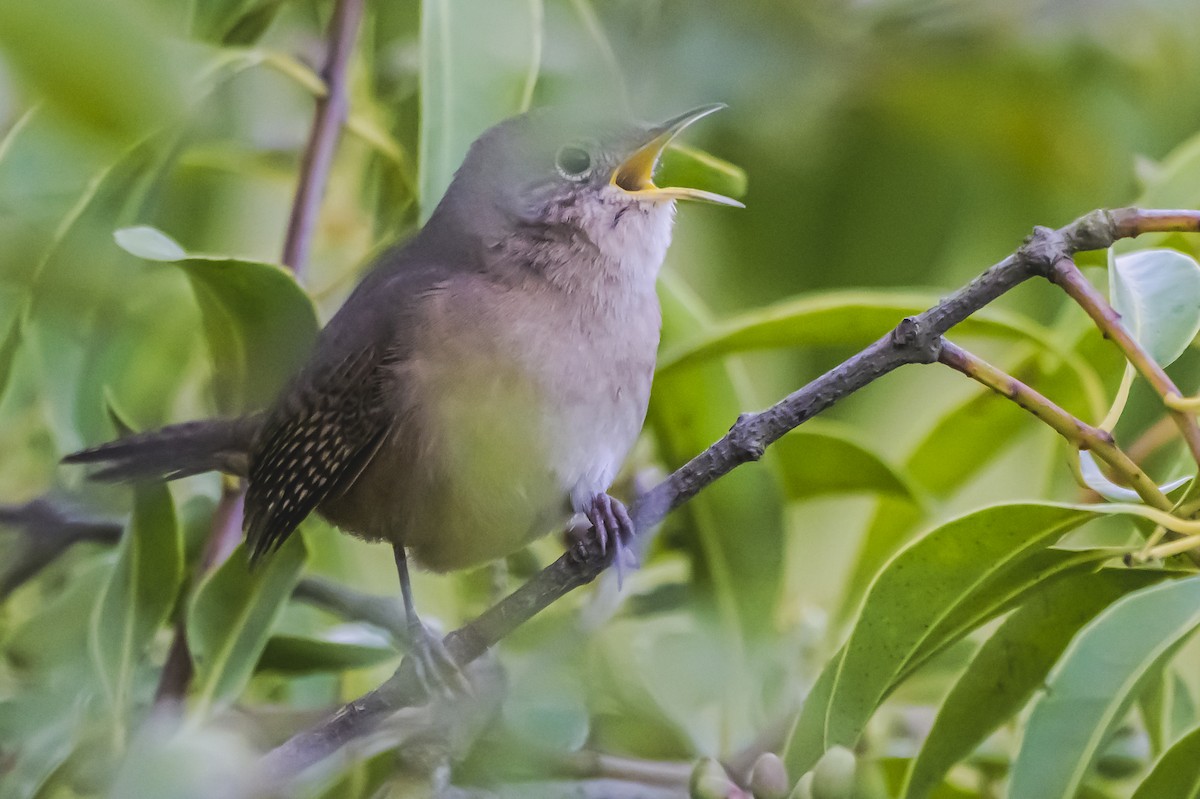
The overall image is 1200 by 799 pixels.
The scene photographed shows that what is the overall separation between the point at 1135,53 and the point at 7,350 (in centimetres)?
212

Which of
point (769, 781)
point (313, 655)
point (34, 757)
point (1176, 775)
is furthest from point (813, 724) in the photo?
point (34, 757)

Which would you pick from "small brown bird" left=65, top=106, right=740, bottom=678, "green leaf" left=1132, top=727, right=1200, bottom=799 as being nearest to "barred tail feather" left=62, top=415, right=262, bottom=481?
"small brown bird" left=65, top=106, right=740, bottom=678

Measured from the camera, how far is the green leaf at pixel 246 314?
1.53 m

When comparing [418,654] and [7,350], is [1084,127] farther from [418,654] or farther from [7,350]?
[7,350]

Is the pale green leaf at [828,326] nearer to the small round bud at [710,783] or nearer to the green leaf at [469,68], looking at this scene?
the green leaf at [469,68]

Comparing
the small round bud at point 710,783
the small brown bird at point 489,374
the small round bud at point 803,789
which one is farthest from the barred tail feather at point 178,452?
the small round bud at point 803,789

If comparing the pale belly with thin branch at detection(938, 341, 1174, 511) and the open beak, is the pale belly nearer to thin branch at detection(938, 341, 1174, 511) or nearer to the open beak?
the open beak

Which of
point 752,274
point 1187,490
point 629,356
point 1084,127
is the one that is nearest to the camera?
point 1187,490

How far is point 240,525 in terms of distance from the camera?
6.57 ft

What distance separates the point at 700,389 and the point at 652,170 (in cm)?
34

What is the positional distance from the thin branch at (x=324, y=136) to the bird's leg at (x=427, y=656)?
1.66 ft

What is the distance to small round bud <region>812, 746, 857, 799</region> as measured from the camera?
1.25 meters

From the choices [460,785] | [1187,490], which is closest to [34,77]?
[460,785]

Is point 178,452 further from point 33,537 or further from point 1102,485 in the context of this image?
point 1102,485
